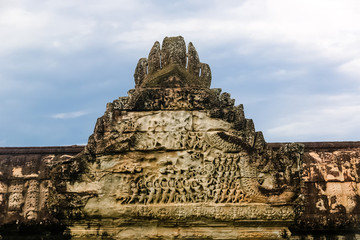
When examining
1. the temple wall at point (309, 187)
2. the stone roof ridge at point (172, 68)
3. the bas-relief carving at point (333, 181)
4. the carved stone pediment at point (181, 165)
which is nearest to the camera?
the carved stone pediment at point (181, 165)

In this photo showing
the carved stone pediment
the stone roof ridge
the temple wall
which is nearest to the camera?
the carved stone pediment

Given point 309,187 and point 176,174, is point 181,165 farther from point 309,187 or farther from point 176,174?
point 309,187

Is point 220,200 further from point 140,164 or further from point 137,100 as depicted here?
point 137,100

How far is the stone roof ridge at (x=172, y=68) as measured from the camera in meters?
7.61

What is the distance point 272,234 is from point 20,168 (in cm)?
570

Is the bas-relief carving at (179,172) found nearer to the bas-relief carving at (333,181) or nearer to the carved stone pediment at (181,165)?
the carved stone pediment at (181,165)

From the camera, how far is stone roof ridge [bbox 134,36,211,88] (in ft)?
25.0

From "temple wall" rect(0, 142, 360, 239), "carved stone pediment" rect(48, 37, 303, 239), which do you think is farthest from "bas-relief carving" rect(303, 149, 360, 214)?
"carved stone pediment" rect(48, 37, 303, 239)

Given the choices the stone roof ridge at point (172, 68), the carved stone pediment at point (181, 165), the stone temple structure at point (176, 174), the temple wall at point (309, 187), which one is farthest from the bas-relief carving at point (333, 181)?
the stone roof ridge at point (172, 68)

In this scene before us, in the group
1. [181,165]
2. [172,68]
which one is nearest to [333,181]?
[181,165]

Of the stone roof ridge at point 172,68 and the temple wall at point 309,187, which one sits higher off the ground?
the stone roof ridge at point 172,68

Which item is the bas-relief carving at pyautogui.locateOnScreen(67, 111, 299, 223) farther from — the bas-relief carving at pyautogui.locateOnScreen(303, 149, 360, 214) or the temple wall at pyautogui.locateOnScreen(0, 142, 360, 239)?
the bas-relief carving at pyautogui.locateOnScreen(303, 149, 360, 214)

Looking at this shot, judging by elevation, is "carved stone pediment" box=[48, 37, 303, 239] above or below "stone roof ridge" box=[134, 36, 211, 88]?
below

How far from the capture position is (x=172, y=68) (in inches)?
302
